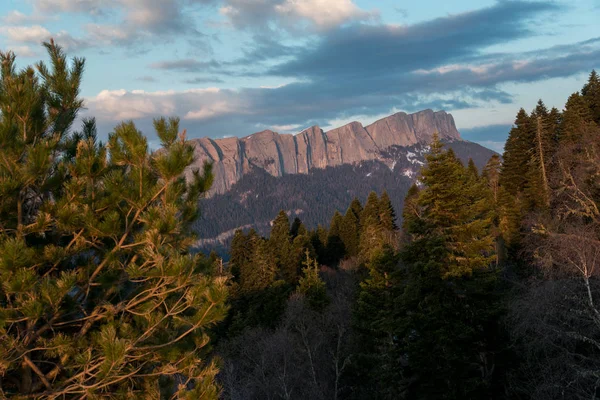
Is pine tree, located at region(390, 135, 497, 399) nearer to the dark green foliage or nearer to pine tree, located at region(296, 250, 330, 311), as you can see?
pine tree, located at region(296, 250, 330, 311)

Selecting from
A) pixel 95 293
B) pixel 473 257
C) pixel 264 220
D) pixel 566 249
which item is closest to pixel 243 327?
pixel 473 257

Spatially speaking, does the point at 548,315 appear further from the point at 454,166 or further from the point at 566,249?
the point at 454,166

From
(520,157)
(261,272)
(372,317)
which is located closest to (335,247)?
(261,272)

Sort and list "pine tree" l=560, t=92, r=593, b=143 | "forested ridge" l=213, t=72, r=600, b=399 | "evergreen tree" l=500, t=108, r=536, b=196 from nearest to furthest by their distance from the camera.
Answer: "forested ridge" l=213, t=72, r=600, b=399 < "pine tree" l=560, t=92, r=593, b=143 < "evergreen tree" l=500, t=108, r=536, b=196

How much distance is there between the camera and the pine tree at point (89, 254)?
19.7ft

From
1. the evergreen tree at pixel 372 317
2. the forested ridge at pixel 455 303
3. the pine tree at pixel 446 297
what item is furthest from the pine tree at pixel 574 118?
the pine tree at pixel 446 297

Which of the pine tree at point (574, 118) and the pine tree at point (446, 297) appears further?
the pine tree at point (574, 118)

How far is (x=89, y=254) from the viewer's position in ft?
22.4

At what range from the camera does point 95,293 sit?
6.80 m

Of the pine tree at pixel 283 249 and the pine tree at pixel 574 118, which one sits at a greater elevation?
the pine tree at pixel 574 118

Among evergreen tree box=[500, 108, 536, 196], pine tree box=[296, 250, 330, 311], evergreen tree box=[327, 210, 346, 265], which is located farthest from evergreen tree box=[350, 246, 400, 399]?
evergreen tree box=[327, 210, 346, 265]

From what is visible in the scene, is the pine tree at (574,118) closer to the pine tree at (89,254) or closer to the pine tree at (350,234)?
the pine tree at (350,234)

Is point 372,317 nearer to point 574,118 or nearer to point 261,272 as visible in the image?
point 261,272

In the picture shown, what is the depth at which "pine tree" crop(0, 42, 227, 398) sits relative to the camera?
6016 millimetres
